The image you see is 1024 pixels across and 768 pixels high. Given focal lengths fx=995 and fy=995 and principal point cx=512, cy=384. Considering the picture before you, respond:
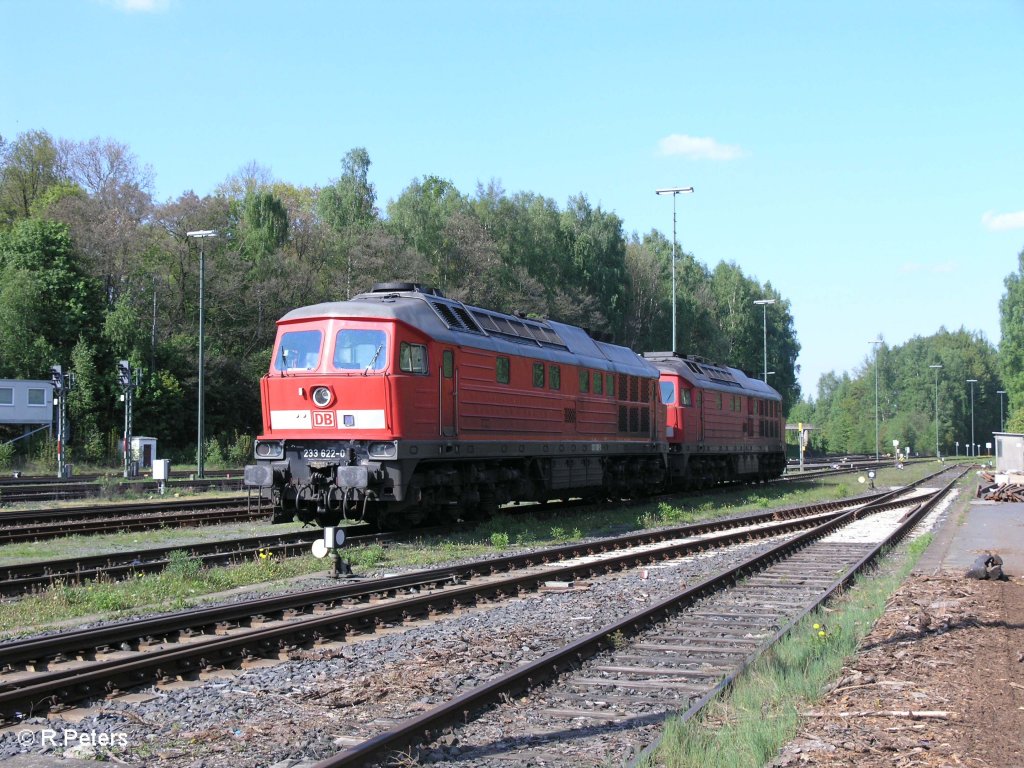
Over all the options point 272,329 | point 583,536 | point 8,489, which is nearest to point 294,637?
point 583,536

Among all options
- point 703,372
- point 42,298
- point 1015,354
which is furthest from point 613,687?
point 1015,354

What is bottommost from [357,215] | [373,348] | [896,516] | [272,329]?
[896,516]

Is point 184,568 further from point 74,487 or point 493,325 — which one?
point 74,487

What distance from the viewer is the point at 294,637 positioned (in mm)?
9125

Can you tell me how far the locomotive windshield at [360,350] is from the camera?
16.6 metres

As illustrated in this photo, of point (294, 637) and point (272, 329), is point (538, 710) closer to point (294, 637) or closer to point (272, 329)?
point (294, 637)

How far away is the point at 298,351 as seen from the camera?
1736 centimetres

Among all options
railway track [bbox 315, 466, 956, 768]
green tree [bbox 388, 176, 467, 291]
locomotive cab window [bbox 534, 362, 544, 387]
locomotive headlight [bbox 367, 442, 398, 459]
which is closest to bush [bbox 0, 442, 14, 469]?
green tree [bbox 388, 176, 467, 291]

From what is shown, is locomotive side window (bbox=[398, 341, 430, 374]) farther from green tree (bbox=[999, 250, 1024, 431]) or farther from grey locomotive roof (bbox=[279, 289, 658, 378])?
green tree (bbox=[999, 250, 1024, 431])

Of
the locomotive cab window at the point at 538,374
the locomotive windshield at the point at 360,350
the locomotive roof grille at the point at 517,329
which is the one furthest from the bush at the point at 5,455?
the locomotive windshield at the point at 360,350

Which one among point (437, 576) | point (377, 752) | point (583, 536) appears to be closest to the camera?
point (377, 752)

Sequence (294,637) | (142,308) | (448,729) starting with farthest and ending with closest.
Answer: (142,308), (294,637), (448,729)

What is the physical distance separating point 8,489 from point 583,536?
61.8 ft

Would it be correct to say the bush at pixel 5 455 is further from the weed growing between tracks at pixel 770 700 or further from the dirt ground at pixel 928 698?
the dirt ground at pixel 928 698
